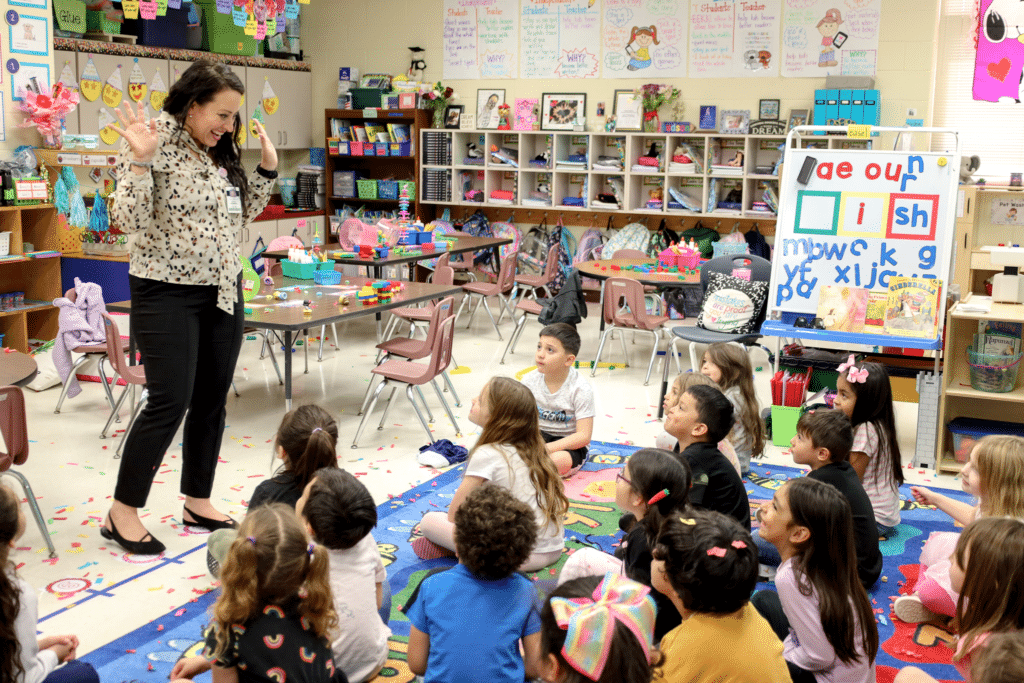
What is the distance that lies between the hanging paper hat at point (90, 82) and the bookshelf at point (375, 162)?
8.71 ft

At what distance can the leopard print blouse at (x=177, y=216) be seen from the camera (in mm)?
3348

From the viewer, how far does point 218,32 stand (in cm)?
949

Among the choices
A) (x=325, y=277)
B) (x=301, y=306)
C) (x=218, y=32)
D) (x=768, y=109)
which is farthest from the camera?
(x=218, y=32)

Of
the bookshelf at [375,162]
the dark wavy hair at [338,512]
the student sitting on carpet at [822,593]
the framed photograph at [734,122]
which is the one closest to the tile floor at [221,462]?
the dark wavy hair at [338,512]

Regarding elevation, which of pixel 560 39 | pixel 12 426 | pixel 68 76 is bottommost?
pixel 12 426

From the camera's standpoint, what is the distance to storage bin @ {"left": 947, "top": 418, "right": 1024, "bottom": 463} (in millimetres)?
4812

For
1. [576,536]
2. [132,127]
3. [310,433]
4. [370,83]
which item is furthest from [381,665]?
[370,83]

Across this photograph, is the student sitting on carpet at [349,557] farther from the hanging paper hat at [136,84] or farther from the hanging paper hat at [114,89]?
the hanging paper hat at [136,84]

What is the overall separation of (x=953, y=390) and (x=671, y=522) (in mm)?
3146

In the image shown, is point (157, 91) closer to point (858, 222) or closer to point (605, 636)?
point (858, 222)

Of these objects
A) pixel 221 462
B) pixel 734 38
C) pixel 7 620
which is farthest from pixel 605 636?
pixel 734 38

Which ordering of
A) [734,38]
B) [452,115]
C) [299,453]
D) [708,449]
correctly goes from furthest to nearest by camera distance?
[452,115], [734,38], [708,449], [299,453]

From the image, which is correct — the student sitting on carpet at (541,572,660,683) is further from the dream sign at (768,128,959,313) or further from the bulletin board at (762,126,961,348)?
the dream sign at (768,128,959,313)

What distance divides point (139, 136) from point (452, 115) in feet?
23.7
